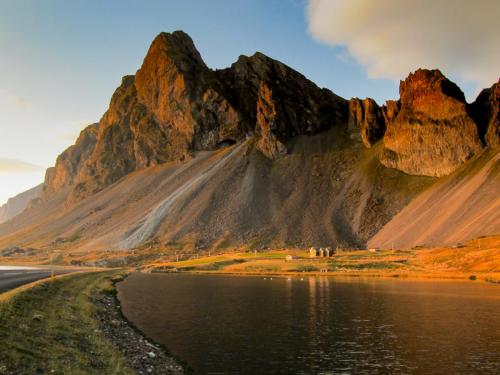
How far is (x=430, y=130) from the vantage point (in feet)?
579

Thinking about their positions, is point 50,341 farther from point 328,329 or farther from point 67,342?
point 328,329

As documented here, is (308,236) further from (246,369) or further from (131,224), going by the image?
(246,369)

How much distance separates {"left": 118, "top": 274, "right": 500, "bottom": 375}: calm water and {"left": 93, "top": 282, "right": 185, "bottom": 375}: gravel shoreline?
4.26ft

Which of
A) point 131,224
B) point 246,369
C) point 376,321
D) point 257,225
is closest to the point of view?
point 246,369

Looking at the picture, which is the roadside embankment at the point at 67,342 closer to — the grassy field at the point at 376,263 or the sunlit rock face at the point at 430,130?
the grassy field at the point at 376,263

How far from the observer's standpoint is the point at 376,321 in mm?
43688

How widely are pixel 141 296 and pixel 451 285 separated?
158 ft

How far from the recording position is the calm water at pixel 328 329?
28.9 metres

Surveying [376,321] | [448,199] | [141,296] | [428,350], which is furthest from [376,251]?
[428,350]

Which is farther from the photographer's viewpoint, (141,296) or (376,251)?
(376,251)

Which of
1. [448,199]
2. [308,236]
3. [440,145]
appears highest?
[440,145]

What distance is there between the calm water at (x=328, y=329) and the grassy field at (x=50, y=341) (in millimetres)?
5079

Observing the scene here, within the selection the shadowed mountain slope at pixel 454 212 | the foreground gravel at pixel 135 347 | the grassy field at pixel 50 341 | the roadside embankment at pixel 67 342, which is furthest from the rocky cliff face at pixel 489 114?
the grassy field at pixel 50 341

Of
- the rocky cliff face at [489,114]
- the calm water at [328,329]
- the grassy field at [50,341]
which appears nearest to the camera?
the grassy field at [50,341]
